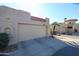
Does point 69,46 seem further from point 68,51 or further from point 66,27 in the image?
point 66,27

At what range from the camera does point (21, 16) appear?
7.67 metres

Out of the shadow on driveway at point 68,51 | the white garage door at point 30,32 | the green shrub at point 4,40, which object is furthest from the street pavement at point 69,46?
the green shrub at point 4,40

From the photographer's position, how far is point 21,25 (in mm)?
7742

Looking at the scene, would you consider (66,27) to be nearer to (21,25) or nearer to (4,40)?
(21,25)

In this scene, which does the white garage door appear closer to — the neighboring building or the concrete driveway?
the concrete driveway

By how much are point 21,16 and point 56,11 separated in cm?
117

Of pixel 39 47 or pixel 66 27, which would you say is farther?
pixel 39 47

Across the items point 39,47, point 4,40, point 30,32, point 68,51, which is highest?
point 30,32

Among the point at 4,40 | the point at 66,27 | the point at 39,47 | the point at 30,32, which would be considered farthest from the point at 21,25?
the point at 66,27

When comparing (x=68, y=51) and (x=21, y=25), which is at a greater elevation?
(x=21, y=25)

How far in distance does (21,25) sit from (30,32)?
0.40m

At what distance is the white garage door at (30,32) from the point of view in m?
7.62

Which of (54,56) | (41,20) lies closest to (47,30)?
(41,20)

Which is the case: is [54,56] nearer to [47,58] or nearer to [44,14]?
[47,58]
